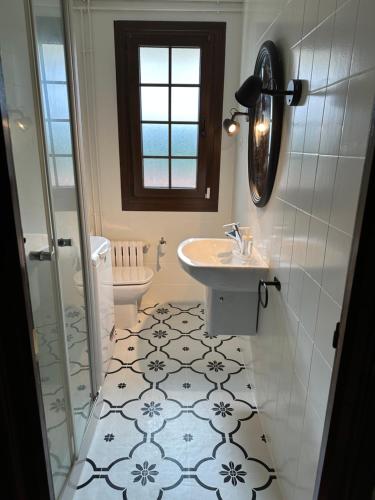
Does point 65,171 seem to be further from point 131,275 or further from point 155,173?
point 155,173

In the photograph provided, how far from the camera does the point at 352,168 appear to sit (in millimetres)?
903

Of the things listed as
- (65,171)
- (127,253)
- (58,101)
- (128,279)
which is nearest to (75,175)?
(65,171)

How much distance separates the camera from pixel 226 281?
182 cm

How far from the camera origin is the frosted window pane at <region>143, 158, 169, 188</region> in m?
2.92

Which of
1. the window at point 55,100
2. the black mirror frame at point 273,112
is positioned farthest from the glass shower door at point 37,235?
the black mirror frame at point 273,112

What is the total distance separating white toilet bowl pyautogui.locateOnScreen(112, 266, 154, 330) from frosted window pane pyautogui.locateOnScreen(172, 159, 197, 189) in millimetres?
811

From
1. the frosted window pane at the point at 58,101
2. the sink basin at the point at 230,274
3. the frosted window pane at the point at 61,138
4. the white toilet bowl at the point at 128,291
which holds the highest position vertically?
the frosted window pane at the point at 58,101

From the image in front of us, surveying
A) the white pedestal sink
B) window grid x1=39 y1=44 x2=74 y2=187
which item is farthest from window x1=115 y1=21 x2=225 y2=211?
window grid x1=39 y1=44 x2=74 y2=187

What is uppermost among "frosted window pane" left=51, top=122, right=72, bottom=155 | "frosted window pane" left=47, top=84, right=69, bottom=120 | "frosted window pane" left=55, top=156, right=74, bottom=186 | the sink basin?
"frosted window pane" left=47, top=84, right=69, bottom=120

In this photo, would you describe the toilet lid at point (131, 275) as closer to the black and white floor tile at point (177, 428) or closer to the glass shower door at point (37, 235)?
the black and white floor tile at point (177, 428)

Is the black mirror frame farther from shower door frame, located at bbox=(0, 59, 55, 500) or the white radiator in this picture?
the white radiator

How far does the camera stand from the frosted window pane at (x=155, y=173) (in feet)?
9.59

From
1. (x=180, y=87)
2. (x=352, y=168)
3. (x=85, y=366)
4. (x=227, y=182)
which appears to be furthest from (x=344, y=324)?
(x=180, y=87)

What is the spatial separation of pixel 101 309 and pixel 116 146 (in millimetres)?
1468
